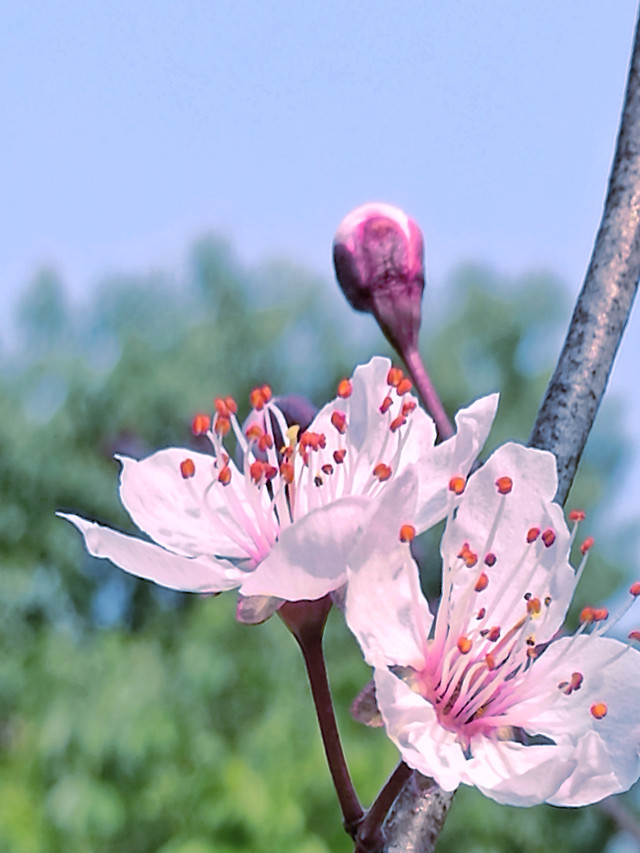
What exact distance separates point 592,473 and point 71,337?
6.33 m

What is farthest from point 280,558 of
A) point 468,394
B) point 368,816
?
point 468,394

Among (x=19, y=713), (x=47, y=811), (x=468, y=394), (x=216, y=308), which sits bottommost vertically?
(x=19, y=713)

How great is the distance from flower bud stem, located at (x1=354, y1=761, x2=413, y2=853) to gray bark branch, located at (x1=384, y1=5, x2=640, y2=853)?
0.28m

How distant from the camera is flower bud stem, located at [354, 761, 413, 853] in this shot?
2.07 feet

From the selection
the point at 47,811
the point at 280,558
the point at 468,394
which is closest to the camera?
the point at 280,558

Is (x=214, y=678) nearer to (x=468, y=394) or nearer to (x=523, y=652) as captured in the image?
(x=468, y=394)

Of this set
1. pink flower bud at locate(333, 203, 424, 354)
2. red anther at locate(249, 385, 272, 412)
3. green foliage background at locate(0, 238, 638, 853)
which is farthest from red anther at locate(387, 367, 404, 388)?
green foliage background at locate(0, 238, 638, 853)

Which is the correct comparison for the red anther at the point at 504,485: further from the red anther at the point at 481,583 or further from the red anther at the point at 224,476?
the red anther at the point at 224,476

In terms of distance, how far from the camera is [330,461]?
786 mm

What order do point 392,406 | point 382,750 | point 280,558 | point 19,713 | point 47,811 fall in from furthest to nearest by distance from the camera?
point 19,713, point 382,750, point 47,811, point 392,406, point 280,558

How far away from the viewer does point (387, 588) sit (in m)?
0.62

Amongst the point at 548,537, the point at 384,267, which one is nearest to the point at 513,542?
the point at 548,537

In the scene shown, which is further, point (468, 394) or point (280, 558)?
point (468, 394)

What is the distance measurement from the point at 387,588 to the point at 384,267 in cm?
52
